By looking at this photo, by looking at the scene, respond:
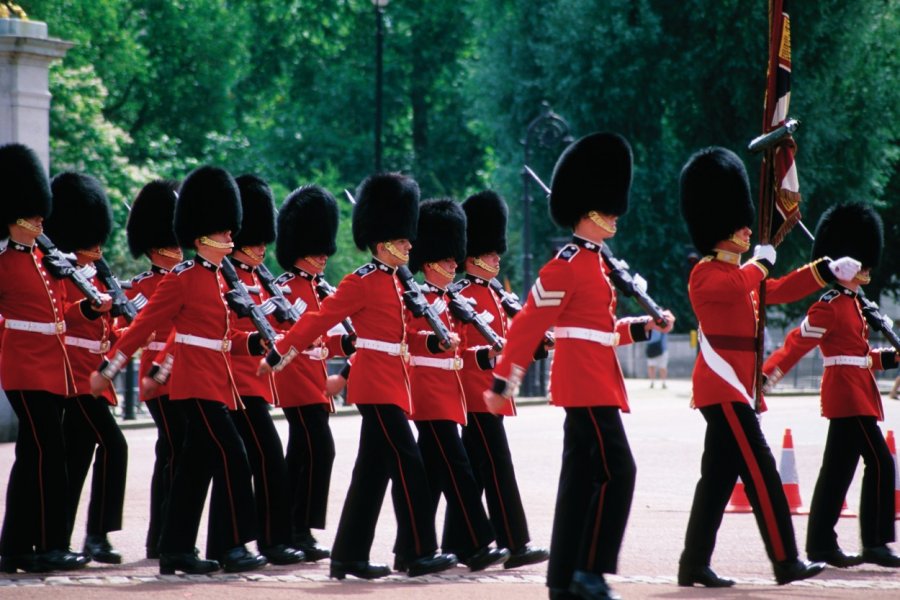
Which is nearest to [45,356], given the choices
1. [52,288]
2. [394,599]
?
[52,288]

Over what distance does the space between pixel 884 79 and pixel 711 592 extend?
85.2ft

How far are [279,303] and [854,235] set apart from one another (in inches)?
121

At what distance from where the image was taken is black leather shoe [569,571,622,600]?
255 inches

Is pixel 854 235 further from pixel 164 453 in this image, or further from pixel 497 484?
pixel 164 453

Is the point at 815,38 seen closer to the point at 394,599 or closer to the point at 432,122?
the point at 432,122

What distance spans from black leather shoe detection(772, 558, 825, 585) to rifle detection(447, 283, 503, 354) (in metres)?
1.85

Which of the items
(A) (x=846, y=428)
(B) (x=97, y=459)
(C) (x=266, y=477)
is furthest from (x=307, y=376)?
(A) (x=846, y=428)

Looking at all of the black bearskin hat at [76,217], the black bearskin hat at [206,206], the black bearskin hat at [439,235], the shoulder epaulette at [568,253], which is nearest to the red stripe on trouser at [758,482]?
the shoulder epaulette at [568,253]

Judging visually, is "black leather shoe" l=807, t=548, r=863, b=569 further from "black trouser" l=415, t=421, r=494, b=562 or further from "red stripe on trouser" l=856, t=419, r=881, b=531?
"black trouser" l=415, t=421, r=494, b=562

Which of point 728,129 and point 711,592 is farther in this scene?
point 728,129

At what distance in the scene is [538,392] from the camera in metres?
25.9

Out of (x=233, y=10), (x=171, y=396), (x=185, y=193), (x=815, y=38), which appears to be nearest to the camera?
(x=171, y=396)

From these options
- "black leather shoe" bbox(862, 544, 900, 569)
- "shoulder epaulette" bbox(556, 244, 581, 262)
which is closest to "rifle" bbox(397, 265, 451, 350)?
"shoulder epaulette" bbox(556, 244, 581, 262)

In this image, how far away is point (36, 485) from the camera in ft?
25.7
